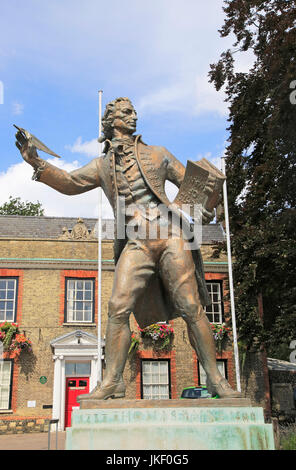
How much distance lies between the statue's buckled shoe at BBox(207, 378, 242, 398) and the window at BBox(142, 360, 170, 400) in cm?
1601

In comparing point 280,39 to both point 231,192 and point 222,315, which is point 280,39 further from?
point 222,315

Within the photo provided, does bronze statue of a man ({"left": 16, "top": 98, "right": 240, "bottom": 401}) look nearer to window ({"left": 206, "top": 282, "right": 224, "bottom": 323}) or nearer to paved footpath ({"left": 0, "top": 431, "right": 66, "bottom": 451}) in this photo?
paved footpath ({"left": 0, "top": 431, "right": 66, "bottom": 451})

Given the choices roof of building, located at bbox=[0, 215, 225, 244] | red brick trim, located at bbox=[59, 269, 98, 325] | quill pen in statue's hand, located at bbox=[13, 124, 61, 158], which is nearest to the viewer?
quill pen in statue's hand, located at bbox=[13, 124, 61, 158]

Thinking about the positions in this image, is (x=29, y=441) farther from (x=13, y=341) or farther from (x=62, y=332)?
(x=62, y=332)

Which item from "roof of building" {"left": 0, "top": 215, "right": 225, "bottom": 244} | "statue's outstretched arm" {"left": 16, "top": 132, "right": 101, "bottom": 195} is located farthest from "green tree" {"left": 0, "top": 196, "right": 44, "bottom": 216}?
"statue's outstretched arm" {"left": 16, "top": 132, "right": 101, "bottom": 195}

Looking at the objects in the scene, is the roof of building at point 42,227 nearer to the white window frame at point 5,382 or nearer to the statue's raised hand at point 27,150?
the white window frame at point 5,382

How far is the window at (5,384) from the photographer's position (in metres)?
18.1

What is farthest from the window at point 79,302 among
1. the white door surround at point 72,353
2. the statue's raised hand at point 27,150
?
the statue's raised hand at point 27,150

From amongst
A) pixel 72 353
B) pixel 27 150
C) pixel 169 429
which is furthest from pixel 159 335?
pixel 169 429

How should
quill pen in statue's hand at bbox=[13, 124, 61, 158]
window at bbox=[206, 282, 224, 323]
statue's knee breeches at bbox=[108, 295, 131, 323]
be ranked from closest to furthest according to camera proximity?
statue's knee breeches at bbox=[108, 295, 131, 323] → quill pen in statue's hand at bbox=[13, 124, 61, 158] → window at bbox=[206, 282, 224, 323]

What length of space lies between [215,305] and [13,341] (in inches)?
324

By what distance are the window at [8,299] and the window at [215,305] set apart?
780 centimetres

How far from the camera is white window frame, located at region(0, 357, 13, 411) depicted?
18.1m

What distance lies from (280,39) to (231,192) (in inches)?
187
